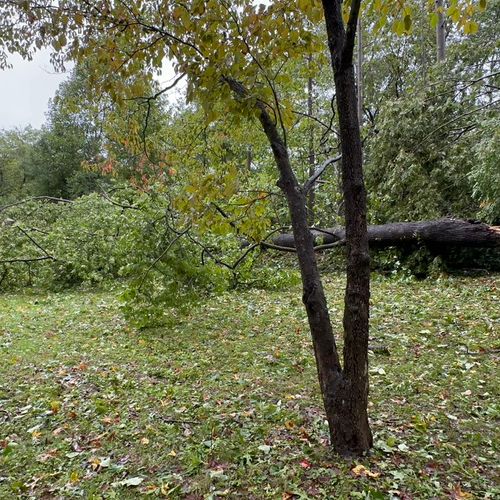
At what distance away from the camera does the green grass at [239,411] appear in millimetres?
1935

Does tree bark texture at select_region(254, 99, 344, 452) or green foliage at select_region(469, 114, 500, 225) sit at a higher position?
green foliage at select_region(469, 114, 500, 225)

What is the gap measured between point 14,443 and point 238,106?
2.26 meters

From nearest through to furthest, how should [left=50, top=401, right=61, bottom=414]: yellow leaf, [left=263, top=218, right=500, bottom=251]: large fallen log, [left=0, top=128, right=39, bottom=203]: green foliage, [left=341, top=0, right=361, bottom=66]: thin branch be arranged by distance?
[left=341, top=0, right=361, bottom=66]: thin branch → [left=50, top=401, right=61, bottom=414]: yellow leaf → [left=263, top=218, right=500, bottom=251]: large fallen log → [left=0, top=128, right=39, bottom=203]: green foliage

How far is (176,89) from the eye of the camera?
8.04ft

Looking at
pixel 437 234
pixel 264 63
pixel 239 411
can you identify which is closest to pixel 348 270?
pixel 264 63

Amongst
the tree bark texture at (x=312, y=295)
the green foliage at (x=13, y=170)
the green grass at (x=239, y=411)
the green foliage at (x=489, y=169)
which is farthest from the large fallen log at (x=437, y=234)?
the green foliage at (x=13, y=170)

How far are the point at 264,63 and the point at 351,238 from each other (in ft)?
3.36

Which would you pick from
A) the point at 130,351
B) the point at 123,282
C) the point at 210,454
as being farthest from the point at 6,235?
the point at 210,454

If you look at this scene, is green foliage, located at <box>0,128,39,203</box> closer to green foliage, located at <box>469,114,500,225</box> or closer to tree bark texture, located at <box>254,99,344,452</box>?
green foliage, located at <box>469,114,500,225</box>

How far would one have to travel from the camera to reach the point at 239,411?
2646 mm

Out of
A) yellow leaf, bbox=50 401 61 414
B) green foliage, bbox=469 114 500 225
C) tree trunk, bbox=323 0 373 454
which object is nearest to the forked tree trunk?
tree trunk, bbox=323 0 373 454

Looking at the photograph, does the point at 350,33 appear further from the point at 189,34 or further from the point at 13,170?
the point at 13,170

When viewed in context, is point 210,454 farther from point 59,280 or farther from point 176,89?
point 59,280

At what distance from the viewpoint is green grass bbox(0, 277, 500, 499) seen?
1.93 metres
